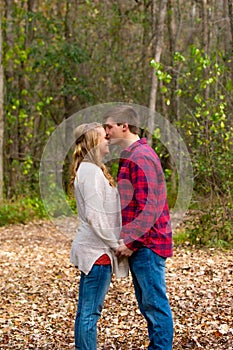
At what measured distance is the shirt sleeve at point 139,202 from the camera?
13.3ft

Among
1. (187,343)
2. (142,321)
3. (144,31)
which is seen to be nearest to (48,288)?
(142,321)

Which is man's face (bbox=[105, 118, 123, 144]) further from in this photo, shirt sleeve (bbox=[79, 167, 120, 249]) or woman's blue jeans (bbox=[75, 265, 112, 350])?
woman's blue jeans (bbox=[75, 265, 112, 350])

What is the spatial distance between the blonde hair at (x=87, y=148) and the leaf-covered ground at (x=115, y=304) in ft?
5.09

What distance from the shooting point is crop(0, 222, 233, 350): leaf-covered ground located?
5.31 meters

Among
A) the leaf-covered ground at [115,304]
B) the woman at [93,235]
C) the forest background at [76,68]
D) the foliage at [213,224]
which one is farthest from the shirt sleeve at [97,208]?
the forest background at [76,68]

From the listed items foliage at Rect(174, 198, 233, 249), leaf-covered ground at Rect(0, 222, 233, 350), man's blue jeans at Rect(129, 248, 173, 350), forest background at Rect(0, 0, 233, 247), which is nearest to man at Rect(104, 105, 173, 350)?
man's blue jeans at Rect(129, 248, 173, 350)

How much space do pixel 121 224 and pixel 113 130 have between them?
21.4 inches

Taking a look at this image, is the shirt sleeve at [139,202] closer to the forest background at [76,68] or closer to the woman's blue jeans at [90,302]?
the woman's blue jeans at [90,302]

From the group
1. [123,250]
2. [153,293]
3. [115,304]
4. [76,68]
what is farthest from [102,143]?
[76,68]

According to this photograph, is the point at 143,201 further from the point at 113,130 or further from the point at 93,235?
the point at 113,130

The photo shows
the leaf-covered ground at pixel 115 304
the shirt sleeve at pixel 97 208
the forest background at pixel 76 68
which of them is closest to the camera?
the shirt sleeve at pixel 97 208

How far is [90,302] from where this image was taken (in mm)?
4113

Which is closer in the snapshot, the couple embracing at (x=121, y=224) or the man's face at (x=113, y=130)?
the couple embracing at (x=121, y=224)

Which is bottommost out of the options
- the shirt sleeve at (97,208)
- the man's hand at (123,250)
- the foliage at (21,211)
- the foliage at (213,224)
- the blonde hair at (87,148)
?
the foliage at (21,211)
